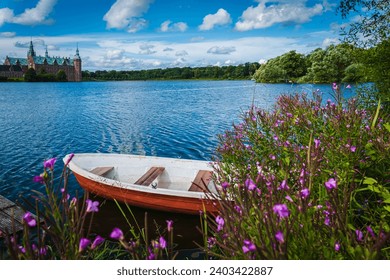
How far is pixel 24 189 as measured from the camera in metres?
6.75

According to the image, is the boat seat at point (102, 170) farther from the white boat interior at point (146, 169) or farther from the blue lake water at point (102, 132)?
the blue lake water at point (102, 132)

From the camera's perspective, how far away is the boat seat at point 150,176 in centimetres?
512

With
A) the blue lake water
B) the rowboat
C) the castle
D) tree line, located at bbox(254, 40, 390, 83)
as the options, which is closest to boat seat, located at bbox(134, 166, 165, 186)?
the rowboat

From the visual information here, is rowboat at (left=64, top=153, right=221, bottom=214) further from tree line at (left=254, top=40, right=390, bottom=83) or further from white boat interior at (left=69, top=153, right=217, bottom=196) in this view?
tree line at (left=254, top=40, right=390, bottom=83)

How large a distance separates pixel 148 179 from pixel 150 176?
128 mm

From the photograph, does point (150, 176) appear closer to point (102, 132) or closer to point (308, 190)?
point (308, 190)

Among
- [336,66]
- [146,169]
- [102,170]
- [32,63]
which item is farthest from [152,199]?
[336,66]

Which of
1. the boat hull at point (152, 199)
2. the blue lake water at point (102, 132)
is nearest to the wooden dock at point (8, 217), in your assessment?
the boat hull at point (152, 199)

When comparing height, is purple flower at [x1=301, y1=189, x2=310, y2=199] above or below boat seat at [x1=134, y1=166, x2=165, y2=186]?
above

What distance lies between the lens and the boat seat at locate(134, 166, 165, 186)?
16.8ft

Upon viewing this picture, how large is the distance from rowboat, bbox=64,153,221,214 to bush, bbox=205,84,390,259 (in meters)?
1.58
